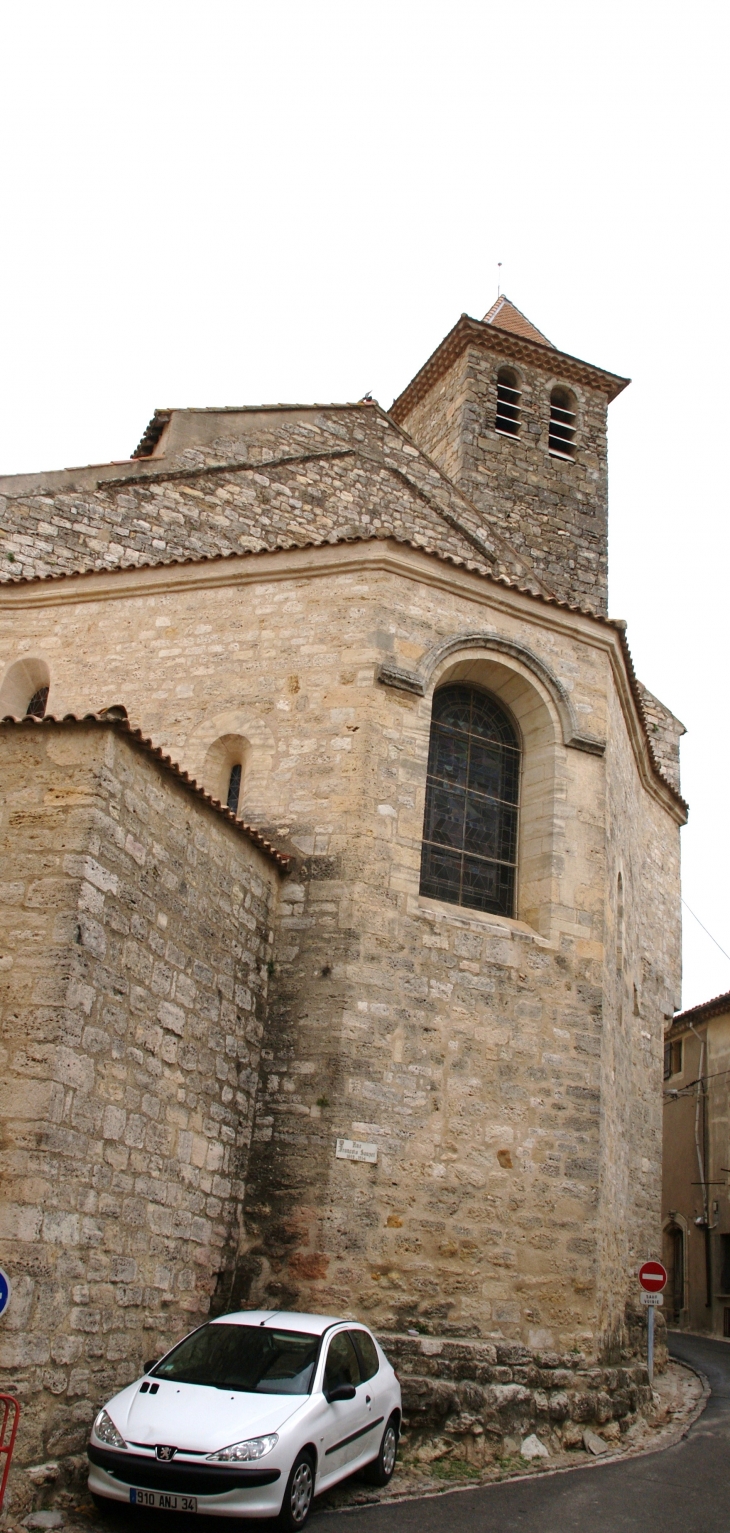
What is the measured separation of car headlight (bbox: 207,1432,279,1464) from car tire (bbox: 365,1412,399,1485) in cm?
163

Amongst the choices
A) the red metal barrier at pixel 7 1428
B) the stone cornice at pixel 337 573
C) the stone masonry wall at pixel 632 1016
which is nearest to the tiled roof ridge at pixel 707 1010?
the stone masonry wall at pixel 632 1016

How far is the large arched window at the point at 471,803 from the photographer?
10.5 meters

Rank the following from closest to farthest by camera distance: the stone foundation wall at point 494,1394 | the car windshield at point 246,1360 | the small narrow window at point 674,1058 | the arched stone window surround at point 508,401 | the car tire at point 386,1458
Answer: the car windshield at point 246,1360, the car tire at point 386,1458, the stone foundation wall at point 494,1394, the arched stone window surround at point 508,401, the small narrow window at point 674,1058

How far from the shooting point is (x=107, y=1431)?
19.5 ft

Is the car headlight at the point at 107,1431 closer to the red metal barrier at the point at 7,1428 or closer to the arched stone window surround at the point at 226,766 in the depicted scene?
the red metal barrier at the point at 7,1428

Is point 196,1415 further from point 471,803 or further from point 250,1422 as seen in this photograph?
point 471,803

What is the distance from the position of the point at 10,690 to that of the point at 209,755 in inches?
97.6

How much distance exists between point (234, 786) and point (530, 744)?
2888mm

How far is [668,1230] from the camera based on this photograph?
22.8 m

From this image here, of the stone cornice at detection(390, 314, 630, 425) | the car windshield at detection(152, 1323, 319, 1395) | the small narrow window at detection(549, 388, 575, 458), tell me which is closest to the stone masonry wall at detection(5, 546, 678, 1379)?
the car windshield at detection(152, 1323, 319, 1395)

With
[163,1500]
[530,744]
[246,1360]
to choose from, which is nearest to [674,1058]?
[530,744]

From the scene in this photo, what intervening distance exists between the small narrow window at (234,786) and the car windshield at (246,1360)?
4.75 meters

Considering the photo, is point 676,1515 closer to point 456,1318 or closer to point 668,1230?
point 456,1318

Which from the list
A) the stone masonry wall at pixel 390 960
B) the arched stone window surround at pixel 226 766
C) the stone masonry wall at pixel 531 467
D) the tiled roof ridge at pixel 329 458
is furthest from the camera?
the stone masonry wall at pixel 531 467
